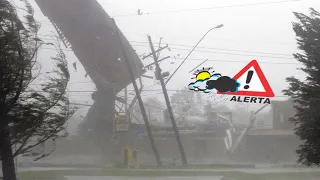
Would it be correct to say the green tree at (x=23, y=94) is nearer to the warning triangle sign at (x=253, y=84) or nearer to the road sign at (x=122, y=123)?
the warning triangle sign at (x=253, y=84)

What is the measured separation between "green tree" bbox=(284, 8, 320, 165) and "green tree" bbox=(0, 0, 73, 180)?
14.6 ft

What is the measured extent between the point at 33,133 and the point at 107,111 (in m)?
24.4

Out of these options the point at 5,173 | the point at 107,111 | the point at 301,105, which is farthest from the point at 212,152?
the point at 5,173

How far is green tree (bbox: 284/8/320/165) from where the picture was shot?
9086 mm

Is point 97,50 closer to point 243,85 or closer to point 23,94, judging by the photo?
point 243,85

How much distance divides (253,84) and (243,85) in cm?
40

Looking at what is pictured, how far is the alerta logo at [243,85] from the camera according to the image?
12469mm

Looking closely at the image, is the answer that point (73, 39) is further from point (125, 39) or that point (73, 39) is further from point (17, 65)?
point (17, 65)

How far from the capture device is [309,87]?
29.9 ft

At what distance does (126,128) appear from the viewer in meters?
25.9

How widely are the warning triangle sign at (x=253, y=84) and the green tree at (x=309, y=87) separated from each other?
2.74m

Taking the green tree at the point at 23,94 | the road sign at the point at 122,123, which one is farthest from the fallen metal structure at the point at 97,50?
the green tree at the point at 23,94

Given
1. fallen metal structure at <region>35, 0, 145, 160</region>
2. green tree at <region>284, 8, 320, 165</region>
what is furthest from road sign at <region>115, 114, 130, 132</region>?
green tree at <region>284, 8, 320, 165</region>

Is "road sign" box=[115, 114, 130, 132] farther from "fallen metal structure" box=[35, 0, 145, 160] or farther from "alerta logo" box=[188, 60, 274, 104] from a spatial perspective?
"alerta logo" box=[188, 60, 274, 104]
